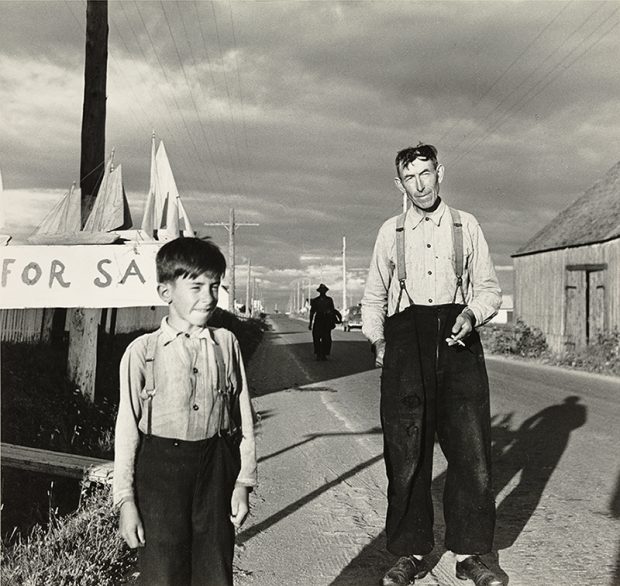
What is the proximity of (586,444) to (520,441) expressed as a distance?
65 centimetres

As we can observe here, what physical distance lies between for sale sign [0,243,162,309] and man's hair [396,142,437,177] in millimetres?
1756

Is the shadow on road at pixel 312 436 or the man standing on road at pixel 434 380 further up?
the man standing on road at pixel 434 380

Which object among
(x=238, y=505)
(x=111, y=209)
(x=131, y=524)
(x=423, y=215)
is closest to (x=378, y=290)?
(x=423, y=215)

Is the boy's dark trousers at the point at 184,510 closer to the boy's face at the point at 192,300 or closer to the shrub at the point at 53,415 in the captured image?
the boy's face at the point at 192,300

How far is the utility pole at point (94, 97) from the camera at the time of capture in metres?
9.05

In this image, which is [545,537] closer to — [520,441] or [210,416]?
[210,416]

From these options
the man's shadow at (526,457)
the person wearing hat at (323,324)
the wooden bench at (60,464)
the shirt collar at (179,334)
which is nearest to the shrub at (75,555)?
the wooden bench at (60,464)

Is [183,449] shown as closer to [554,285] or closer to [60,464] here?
[60,464]

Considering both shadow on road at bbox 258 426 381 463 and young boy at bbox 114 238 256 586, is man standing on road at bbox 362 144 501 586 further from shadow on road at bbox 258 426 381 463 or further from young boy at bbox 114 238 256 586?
shadow on road at bbox 258 426 381 463

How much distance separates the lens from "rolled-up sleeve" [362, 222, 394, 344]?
4008mm

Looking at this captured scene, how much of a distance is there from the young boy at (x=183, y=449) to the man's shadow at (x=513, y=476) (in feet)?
4.98

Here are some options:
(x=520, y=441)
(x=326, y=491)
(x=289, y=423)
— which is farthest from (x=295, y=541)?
(x=289, y=423)

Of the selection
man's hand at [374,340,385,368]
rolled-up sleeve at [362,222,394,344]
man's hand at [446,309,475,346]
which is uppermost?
rolled-up sleeve at [362,222,394,344]

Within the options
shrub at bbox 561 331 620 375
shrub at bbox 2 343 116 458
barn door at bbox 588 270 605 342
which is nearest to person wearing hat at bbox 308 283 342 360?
shrub at bbox 561 331 620 375
